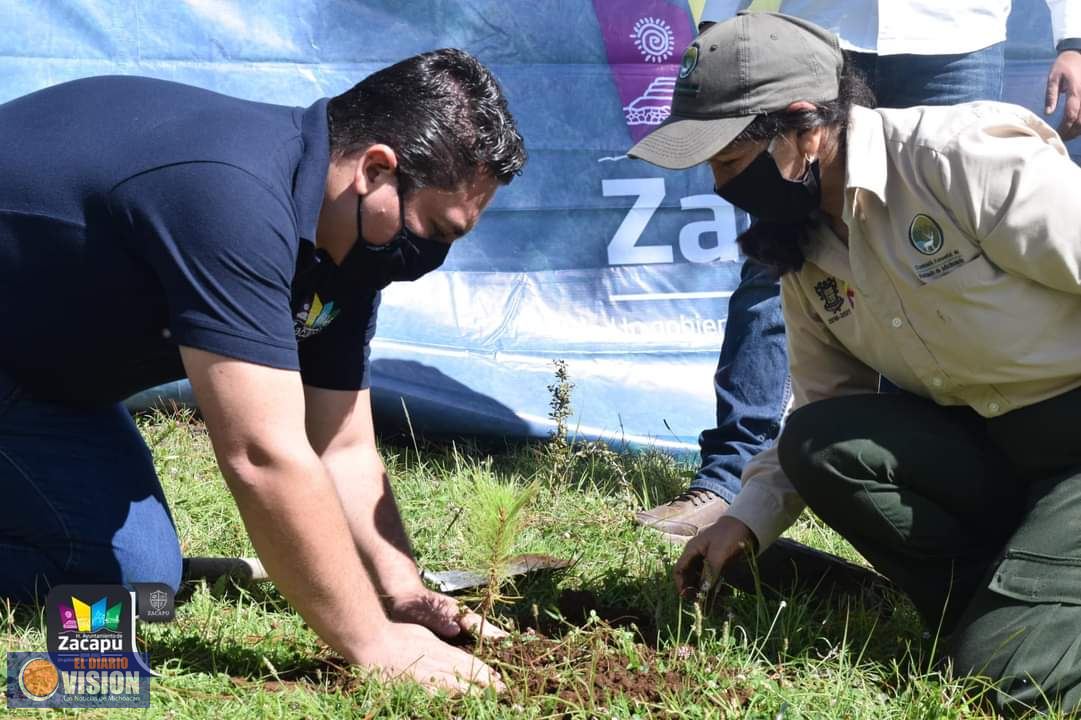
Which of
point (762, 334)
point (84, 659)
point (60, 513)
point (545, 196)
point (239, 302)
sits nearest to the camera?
point (239, 302)

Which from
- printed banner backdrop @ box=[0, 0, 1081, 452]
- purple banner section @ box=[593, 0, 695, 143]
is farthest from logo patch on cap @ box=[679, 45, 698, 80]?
purple banner section @ box=[593, 0, 695, 143]

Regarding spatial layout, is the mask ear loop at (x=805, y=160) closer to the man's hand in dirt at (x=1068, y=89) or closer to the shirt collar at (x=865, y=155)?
the shirt collar at (x=865, y=155)

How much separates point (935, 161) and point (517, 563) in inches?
56.3

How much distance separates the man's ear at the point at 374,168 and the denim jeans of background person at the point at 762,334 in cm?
159

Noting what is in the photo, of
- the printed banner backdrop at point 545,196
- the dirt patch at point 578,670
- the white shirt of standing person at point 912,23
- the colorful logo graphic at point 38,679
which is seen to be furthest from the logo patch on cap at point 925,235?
the colorful logo graphic at point 38,679

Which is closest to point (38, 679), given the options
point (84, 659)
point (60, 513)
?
point (84, 659)

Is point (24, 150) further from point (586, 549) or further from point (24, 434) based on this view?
point (586, 549)

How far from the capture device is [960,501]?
2.82 m

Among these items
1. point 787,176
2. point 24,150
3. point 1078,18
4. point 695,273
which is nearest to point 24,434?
point 24,150

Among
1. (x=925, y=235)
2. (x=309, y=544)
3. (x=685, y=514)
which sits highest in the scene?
(x=925, y=235)

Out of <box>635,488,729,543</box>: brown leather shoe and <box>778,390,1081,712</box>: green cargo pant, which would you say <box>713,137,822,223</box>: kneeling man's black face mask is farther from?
<box>635,488,729,543</box>: brown leather shoe

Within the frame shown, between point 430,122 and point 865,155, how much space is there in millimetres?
964

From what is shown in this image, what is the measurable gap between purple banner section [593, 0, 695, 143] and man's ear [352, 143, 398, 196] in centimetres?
244

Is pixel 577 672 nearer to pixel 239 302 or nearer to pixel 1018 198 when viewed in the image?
pixel 239 302
